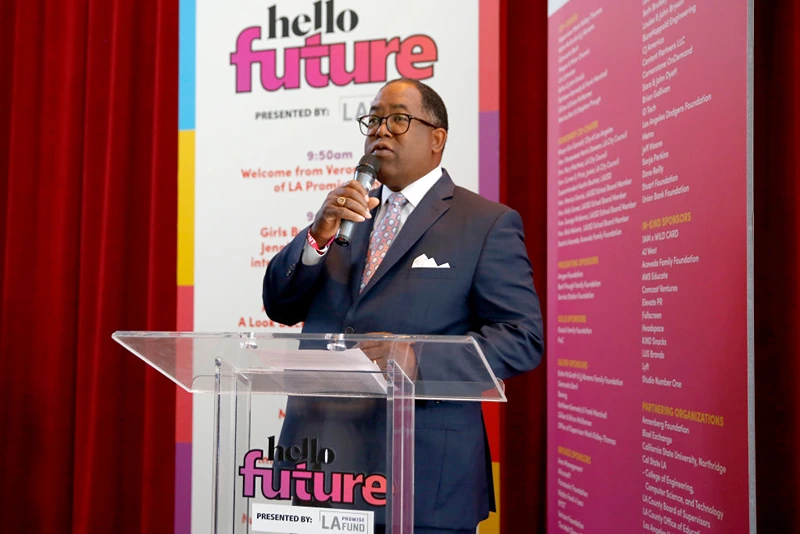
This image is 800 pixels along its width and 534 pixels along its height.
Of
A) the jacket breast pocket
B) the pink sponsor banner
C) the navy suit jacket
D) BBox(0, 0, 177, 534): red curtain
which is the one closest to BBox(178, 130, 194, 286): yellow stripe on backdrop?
BBox(0, 0, 177, 534): red curtain

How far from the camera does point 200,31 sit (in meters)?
3.36

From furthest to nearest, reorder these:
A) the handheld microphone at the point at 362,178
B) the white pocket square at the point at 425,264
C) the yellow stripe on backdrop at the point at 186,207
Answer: the yellow stripe on backdrop at the point at 186,207 < the white pocket square at the point at 425,264 < the handheld microphone at the point at 362,178

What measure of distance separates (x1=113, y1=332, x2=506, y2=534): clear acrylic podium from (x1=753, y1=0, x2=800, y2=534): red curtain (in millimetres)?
→ 1124

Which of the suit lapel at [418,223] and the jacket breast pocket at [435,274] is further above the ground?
the suit lapel at [418,223]

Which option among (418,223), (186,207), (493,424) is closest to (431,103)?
(418,223)

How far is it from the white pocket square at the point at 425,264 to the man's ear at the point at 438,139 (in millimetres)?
387

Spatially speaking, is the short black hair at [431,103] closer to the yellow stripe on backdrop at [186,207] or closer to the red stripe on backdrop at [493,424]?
the red stripe on backdrop at [493,424]

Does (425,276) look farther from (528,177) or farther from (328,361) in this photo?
(528,177)

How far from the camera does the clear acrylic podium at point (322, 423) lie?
1365mm

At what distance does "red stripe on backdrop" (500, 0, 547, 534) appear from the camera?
10.7 feet

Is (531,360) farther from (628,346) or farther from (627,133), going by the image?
(627,133)

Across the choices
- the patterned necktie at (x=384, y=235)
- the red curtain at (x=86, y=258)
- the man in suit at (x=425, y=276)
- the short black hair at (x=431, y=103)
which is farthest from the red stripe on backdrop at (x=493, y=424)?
the red curtain at (x=86, y=258)

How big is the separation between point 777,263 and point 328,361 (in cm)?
147

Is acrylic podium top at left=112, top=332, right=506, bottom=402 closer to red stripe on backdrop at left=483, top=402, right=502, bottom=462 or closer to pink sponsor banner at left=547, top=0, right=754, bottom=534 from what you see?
pink sponsor banner at left=547, top=0, right=754, bottom=534
